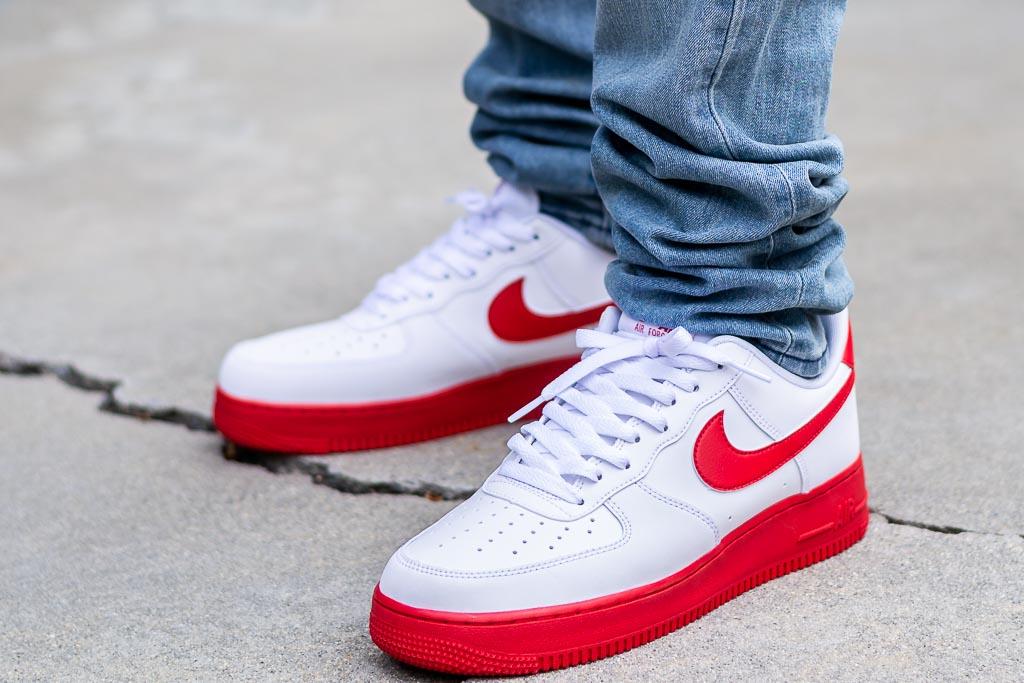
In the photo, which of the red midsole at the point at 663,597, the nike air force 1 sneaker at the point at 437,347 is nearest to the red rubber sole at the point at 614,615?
the red midsole at the point at 663,597

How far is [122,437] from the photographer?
1557 millimetres

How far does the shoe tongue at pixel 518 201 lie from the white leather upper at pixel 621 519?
46 centimetres

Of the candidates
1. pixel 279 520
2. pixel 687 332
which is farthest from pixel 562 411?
pixel 279 520

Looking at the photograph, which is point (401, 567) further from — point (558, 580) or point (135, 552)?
point (135, 552)

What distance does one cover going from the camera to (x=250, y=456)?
1.48 metres

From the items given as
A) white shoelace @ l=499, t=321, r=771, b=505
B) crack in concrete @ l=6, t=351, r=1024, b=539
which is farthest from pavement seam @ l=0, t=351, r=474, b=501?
white shoelace @ l=499, t=321, r=771, b=505

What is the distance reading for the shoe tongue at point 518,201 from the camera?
1.48 meters

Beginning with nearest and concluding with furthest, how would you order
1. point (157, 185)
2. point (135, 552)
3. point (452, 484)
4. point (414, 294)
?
point (135, 552), point (452, 484), point (414, 294), point (157, 185)

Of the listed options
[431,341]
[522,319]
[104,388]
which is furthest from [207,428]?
→ [522,319]

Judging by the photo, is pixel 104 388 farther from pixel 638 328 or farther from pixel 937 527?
pixel 937 527

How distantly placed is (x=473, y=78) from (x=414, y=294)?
0.28 metres

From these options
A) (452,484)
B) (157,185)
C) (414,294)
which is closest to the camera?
(452,484)

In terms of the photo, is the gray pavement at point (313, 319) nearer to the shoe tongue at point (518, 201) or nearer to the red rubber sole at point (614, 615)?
the red rubber sole at point (614, 615)

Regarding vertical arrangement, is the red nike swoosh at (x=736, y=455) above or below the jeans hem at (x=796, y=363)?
below
